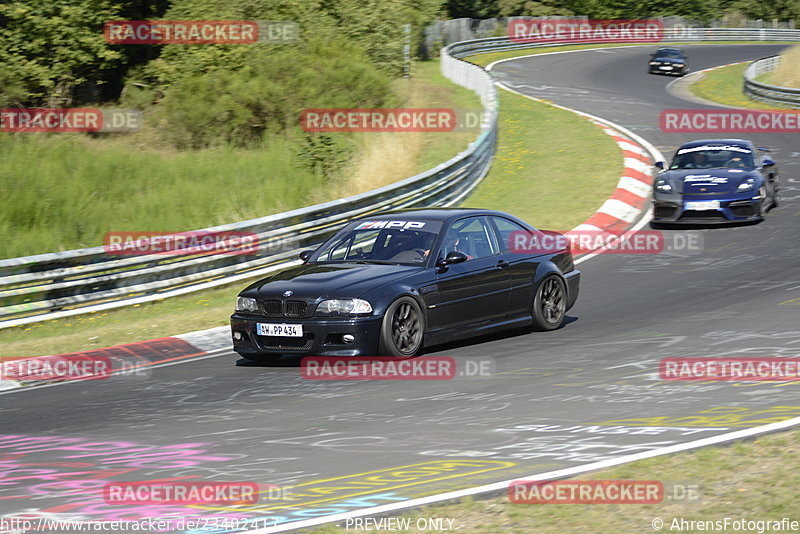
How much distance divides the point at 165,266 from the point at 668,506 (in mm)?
10547

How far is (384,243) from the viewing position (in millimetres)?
11047

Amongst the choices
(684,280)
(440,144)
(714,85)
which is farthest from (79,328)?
(714,85)

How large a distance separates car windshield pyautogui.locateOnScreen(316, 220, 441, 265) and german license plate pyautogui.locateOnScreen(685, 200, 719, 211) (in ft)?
27.4

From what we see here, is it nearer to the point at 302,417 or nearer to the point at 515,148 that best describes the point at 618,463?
the point at 302,417

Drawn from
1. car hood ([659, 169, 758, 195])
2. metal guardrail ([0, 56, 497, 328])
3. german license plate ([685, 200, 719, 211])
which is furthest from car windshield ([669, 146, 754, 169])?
metal guardrail ([0, 56, 497, 328])

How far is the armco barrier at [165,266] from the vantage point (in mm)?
13516

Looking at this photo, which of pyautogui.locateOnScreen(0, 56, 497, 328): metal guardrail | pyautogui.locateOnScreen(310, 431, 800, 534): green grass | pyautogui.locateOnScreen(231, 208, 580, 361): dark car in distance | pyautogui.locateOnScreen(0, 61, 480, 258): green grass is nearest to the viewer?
pyautogui.locateOnScreen(310, 431, 800, 534): green grass

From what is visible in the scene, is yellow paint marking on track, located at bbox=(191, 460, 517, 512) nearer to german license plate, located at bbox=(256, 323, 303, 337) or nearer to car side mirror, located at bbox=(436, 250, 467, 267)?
german license plate, located at bbox=(256, 323, 303, 337)

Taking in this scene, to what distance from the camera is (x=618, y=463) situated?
6223 millimetres

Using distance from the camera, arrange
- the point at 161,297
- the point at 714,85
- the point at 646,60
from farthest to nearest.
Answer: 1. the point at 646,60
2. the point at 714,85
3. the point at 161,297

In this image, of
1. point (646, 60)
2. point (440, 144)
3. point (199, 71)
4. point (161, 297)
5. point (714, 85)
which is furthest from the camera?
point (646, 60)

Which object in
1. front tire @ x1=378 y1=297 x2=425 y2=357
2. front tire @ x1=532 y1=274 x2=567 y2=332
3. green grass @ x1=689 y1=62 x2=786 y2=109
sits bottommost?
green grass @ x1=689 y1=62 x2=786 y2=109

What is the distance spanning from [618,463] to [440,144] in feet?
63.9

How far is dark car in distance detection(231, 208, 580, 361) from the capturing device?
984 cm
